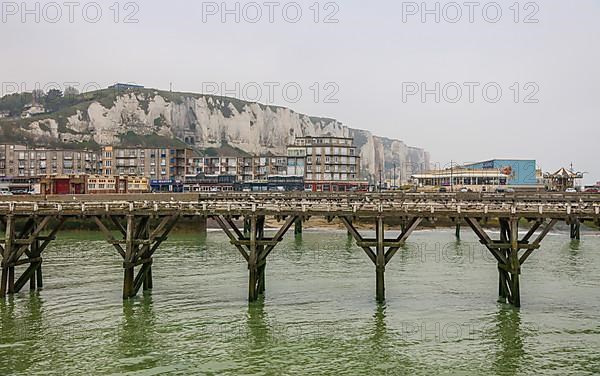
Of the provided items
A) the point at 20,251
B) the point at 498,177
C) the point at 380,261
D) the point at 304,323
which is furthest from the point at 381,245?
the point at 498,177

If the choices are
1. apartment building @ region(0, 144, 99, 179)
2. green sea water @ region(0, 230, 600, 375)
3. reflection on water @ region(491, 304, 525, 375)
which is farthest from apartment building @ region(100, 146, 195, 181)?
reflection on water @ region(491, 304, 525, 375)

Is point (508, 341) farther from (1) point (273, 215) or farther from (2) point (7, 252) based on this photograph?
(2) point (7, 252)

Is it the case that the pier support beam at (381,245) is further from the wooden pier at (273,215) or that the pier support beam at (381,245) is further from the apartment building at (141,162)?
the apartment building at (141,162)

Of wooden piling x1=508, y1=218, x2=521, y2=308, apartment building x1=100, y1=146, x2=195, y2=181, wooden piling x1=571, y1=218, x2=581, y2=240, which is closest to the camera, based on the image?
wooden piling x1=508, y1=218, x2=521, y2=308

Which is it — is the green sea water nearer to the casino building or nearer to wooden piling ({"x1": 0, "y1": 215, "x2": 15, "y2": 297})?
wooden piling ({"x1": 0, "y1": 215, "x2": 15, "y2": 297})

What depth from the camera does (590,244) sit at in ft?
231

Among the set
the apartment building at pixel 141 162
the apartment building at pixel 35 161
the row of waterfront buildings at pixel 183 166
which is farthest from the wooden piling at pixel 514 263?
the apartment building at pixel 35 161

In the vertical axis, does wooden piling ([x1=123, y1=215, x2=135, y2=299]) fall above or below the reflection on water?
above

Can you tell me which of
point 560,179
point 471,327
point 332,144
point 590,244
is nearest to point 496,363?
point 471,327

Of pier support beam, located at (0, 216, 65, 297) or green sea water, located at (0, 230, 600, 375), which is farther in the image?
pier support beam, located at (0, 216, 65, 297)

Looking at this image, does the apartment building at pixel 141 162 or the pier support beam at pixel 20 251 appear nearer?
the pier support beam at pixel 20 251

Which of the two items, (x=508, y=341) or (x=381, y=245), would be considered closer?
(x=508, y=341)

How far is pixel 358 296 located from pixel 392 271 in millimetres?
12738

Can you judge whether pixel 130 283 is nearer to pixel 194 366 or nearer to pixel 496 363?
pixel 194 366
